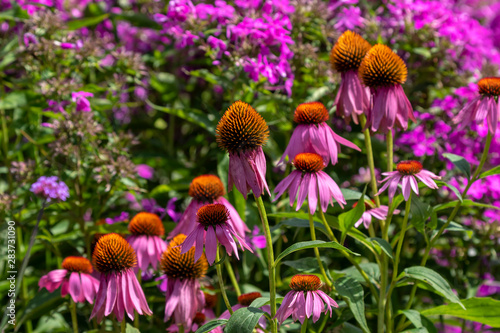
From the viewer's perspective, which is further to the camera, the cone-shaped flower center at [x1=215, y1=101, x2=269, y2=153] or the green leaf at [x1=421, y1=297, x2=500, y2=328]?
the green leaf at [x1=421, y1=297, x2=500, y2=328]

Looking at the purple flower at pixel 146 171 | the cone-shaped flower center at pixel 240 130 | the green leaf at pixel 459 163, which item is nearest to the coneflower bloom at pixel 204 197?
the cone-shaped flower center at pixel 240 130

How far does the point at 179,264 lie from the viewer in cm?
156

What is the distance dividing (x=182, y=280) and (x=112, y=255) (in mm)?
255

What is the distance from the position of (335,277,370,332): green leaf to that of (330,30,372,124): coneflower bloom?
48cm

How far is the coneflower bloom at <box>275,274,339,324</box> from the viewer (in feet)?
4.17

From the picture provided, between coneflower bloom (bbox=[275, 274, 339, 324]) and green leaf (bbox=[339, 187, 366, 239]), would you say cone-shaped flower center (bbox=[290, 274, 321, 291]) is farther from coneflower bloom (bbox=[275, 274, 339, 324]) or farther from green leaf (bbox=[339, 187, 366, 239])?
green leaf (bbox=[339, 187, 366, 239])

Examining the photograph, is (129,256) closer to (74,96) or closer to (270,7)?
(74,96)

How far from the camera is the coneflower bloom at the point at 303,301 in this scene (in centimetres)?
127

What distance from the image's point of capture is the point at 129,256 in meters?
1.45

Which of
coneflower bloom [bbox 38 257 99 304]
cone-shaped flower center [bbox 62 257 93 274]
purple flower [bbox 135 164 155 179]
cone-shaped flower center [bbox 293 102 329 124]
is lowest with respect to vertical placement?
purple flower [bbox 135 164 155 179]

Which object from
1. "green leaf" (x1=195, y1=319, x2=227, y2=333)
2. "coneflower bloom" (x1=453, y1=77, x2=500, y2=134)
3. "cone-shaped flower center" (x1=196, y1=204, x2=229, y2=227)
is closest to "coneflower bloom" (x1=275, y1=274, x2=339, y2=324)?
"green leaf" (x1=195, y1=319, x2=227, y2=333)

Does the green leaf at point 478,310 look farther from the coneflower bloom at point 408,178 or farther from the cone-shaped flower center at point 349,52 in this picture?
the cone-shaped flower center at point 349,52

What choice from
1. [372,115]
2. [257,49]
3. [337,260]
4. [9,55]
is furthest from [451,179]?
[9,55]

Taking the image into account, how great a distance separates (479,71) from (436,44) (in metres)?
0.27
